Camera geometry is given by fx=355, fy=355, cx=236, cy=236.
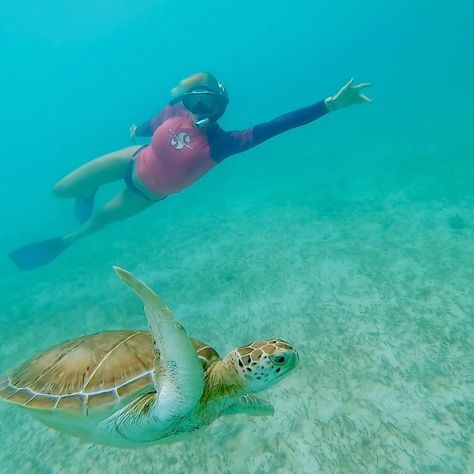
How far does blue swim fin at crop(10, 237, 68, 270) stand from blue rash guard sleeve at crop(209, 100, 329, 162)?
132 inches

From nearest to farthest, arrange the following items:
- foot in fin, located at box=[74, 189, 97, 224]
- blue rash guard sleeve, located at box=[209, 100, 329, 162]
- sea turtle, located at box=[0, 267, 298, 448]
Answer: sea turtle, located at box=[0, 267, 298, 448] → blue rash guard sleeve, located at box=[209, 100, 329, 162] → foot in fin, located at box=[74, 189, 97, 224]

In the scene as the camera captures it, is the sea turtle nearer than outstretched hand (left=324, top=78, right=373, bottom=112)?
Yes

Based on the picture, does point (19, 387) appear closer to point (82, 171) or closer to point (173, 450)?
point (173, 450)

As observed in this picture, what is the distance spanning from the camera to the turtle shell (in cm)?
170

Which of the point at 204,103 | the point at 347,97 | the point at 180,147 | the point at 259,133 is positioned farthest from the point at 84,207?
the point at 347,97

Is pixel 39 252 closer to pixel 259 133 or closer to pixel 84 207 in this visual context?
pixel 84 207

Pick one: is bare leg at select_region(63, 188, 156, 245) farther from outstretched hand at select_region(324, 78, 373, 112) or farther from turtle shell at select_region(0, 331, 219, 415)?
turtle shell at select_region(0, 331, 219, 415)

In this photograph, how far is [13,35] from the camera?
4759 centimetres

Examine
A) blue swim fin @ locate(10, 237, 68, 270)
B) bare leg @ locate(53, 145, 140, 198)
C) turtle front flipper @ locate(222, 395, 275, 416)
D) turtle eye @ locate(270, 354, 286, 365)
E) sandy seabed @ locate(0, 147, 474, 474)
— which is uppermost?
bare leg @ locate(53, 145, 140, 198)

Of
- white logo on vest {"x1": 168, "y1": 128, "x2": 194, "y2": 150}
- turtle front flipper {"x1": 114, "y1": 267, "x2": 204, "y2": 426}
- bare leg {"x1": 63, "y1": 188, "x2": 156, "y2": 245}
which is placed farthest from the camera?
bare leg {"x1": 63, "y1": 188, "x2": 156, "y2": 245}

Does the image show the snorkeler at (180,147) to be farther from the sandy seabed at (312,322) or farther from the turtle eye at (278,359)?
the turtle eye at (278,359)

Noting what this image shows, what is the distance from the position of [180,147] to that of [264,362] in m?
2.87

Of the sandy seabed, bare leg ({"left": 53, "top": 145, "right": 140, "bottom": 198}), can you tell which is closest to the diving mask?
bare leg ({"left": 53, "top": 145, "right": 140, "bottom": 198})

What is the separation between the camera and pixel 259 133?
359 centimetres
